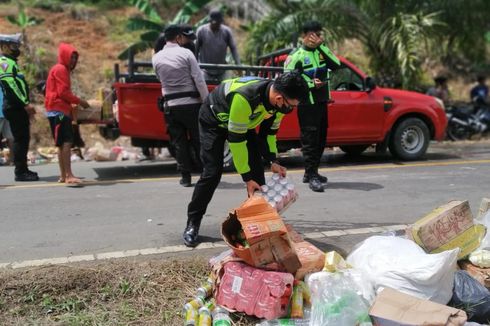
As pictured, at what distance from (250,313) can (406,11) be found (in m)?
12.9

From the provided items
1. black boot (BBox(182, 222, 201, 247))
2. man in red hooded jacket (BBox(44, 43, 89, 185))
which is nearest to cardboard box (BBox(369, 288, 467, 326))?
black boot (BBox(182, 222, 201, 247))

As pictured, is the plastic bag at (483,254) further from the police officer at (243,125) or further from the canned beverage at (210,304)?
the canned beverage at (210,304)

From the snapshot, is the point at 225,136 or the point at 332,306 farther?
the point at 225,136

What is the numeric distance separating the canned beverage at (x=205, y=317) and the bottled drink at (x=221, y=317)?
34 millimetres

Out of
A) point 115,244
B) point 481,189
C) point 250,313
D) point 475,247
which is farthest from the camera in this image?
point 481,189

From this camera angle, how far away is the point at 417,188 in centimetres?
744

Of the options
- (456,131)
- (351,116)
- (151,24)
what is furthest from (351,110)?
(151,24)

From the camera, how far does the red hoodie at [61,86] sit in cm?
750

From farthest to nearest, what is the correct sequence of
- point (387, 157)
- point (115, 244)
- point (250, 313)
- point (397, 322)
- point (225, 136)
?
1. point (387, 157)
2. point (115, 244)
3. point (225, 136)
4. point (250, 313)
5. point (397, 322)

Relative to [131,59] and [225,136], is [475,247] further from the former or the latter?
[131,59]

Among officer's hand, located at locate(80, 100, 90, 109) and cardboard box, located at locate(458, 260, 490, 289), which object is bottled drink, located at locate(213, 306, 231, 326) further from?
officer's hand, located at locate(80, 100, 90, 109)

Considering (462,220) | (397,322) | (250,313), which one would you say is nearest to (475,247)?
(462,220)

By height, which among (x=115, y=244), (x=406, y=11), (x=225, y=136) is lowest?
(x=115, y=244)

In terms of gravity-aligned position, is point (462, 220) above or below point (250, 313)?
above
